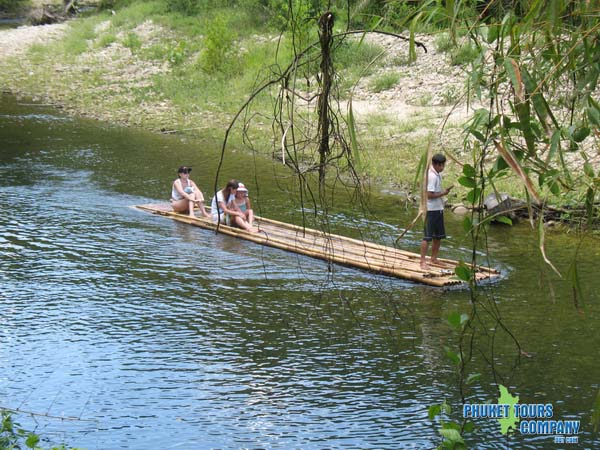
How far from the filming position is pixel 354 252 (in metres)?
10.1

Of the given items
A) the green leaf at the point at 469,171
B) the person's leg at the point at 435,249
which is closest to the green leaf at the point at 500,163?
the green leaf at the point at 469,171

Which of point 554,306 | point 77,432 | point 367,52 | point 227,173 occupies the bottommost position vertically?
point 77,432

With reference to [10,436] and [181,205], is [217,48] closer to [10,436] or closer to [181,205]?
[181,205]

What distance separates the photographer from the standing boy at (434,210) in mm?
9234

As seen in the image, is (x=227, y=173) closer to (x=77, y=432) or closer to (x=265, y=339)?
(x=265, y=339)

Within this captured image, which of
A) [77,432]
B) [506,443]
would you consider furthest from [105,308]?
[506,443]

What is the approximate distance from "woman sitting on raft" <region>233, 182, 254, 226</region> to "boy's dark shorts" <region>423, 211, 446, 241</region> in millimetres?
2897

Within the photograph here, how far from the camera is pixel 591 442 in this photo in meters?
5.96

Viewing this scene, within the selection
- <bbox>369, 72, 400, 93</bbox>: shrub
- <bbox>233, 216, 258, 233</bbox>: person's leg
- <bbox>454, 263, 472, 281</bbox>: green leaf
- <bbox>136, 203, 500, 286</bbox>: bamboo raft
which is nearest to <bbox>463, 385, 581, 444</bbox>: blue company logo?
<bbox>136, 203, 500, 286</bbox>: bamboo raft

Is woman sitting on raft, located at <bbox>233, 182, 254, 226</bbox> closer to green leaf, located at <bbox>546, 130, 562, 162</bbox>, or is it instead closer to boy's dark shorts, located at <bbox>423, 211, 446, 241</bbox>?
boy's dark shorts, located at <bbox>423, 211, 446, 241</bbox>

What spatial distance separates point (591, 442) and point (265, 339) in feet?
10.1

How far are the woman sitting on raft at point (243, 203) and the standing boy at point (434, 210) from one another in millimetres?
2863

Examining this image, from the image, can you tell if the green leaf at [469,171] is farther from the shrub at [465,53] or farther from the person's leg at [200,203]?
the person's leg at [200,203]

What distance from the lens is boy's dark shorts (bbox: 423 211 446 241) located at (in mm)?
9445
